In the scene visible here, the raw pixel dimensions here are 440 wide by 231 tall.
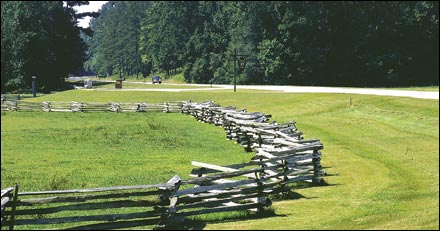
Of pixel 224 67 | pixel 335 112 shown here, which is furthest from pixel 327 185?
pixel 224 67

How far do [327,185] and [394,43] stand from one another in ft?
230

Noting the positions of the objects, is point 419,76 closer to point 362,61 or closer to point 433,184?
point 362,61

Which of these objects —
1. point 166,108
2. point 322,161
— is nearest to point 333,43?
point 166,108

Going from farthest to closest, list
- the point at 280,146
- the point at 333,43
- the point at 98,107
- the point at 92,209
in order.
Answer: the point at 333,43 → the point at 98,107 → the point at 280,146 → the point at 92,209

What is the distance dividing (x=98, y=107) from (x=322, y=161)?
35744mm

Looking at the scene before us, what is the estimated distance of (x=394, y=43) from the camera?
82375 mm

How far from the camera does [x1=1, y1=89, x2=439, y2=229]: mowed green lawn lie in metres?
13.7

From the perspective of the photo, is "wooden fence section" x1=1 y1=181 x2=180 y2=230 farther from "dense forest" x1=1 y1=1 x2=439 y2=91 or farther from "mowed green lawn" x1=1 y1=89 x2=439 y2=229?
"dense forest" x1=1 y1=1 x2=439 y2=91

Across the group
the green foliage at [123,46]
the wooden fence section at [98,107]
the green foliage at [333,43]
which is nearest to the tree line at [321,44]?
the green foliage at [333,43]

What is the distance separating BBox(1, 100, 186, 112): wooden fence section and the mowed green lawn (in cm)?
579

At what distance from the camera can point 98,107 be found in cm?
5378

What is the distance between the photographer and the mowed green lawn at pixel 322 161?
45.0 feet

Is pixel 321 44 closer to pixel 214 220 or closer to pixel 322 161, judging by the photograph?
pixel 322 161

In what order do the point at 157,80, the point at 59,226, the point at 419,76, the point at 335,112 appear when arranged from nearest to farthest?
the point at 59,226 < the point at 335,112 < the point at 419,76 < the point at 157,80
